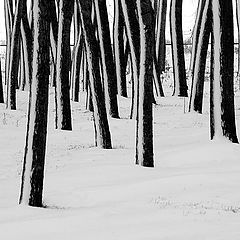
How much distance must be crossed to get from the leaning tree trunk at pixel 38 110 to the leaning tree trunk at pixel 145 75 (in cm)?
230

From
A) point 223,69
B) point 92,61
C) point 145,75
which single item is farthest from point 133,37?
point 145,75

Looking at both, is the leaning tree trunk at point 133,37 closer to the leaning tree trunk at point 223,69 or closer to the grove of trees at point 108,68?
the grove of trees at point 108,68

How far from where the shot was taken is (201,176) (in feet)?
24.6

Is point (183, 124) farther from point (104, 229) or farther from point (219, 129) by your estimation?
point (104, 229)

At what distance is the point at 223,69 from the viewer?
952 cm

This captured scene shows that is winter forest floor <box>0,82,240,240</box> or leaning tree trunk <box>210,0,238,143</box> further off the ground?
leaning tree trunk <box>210,0,238,143</box>

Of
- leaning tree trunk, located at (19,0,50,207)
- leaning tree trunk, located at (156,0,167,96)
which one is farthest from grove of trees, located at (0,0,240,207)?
leaning tree trunk, located at (156,0,167,96)

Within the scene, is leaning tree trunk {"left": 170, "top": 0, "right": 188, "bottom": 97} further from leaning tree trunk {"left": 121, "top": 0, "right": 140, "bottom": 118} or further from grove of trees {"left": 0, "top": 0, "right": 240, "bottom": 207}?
leaning tree trunk {"left": 121, "top": 0, "right": 140, "bottom": 118}

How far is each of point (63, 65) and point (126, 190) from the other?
6.60 m

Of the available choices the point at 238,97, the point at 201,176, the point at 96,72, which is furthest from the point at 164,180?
the point at 238,97

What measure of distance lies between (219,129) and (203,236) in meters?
5.33

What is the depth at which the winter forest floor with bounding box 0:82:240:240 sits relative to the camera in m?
4.95

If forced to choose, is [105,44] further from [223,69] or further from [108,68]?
[223,69]

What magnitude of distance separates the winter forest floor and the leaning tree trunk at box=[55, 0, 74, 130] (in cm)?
65
